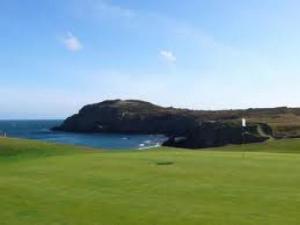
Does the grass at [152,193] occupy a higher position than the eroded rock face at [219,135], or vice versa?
the eroded rock face at [219,135]

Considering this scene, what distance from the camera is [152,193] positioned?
1647 cm

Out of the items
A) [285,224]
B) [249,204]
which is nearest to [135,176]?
[249,204]

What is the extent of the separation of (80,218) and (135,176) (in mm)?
7254

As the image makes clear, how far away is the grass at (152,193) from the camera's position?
13133 mm

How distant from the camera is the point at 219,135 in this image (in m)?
102

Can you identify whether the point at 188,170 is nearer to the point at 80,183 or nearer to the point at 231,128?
the point at 80,183

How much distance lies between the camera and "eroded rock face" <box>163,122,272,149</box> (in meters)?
94.4

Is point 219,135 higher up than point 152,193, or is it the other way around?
point 219,135

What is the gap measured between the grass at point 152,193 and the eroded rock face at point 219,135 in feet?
220

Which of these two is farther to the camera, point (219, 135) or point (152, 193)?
point (219, 135)

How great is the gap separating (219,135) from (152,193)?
86.5 meters

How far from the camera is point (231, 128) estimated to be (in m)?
100

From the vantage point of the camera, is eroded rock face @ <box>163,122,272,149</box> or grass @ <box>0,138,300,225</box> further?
eroded rock face @ <box>163,122,272,149</box>

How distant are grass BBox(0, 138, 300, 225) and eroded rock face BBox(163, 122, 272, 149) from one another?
67.1 meters
